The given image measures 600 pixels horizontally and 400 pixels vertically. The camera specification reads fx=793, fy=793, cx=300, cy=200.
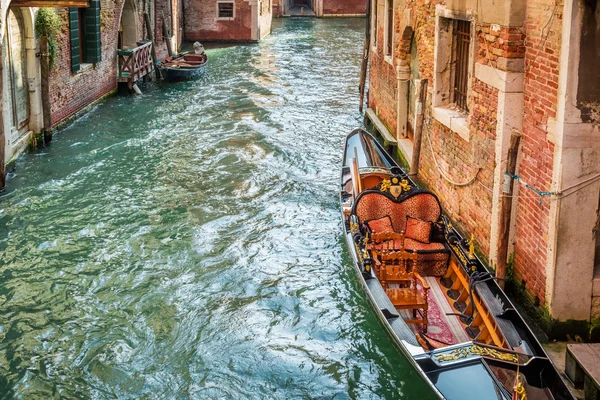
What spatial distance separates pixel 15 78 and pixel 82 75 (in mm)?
3115

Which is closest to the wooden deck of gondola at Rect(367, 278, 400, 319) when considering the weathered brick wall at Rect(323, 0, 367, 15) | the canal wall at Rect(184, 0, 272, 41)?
the canal wall at Rect(184, 0, 272, 41)

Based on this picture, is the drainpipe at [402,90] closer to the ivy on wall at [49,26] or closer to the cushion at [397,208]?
the cushion at [397,208]

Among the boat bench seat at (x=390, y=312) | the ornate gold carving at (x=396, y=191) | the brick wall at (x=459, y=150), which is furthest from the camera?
the ornate gold carving at (x=396, y=191)

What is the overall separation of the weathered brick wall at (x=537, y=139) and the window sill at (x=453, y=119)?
1.27m

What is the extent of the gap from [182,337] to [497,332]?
241cm

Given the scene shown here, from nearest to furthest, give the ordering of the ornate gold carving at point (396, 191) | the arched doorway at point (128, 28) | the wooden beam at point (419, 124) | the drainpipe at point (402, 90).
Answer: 1. the ornate gold carving at point (396, 191)
2. the wooden beam at point (419, 124)
3. the drainpipe at point (402, 90)
4. the arched doorway at point (128, 28)

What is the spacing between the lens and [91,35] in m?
13.9

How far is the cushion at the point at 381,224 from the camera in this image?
7082mm

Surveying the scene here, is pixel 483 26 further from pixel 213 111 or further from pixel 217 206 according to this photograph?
pixel 213 111

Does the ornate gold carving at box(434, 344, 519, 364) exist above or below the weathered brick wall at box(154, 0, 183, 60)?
below

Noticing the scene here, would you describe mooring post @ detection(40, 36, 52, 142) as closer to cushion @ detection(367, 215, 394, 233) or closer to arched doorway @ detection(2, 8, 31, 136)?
arched doorway @ detection(2, 8, 31, 136)

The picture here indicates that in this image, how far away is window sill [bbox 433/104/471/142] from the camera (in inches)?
289

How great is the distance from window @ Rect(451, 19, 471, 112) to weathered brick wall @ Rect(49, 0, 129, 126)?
21.7 feet

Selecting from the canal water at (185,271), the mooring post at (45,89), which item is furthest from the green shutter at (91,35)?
the mooring post at (45,89)
